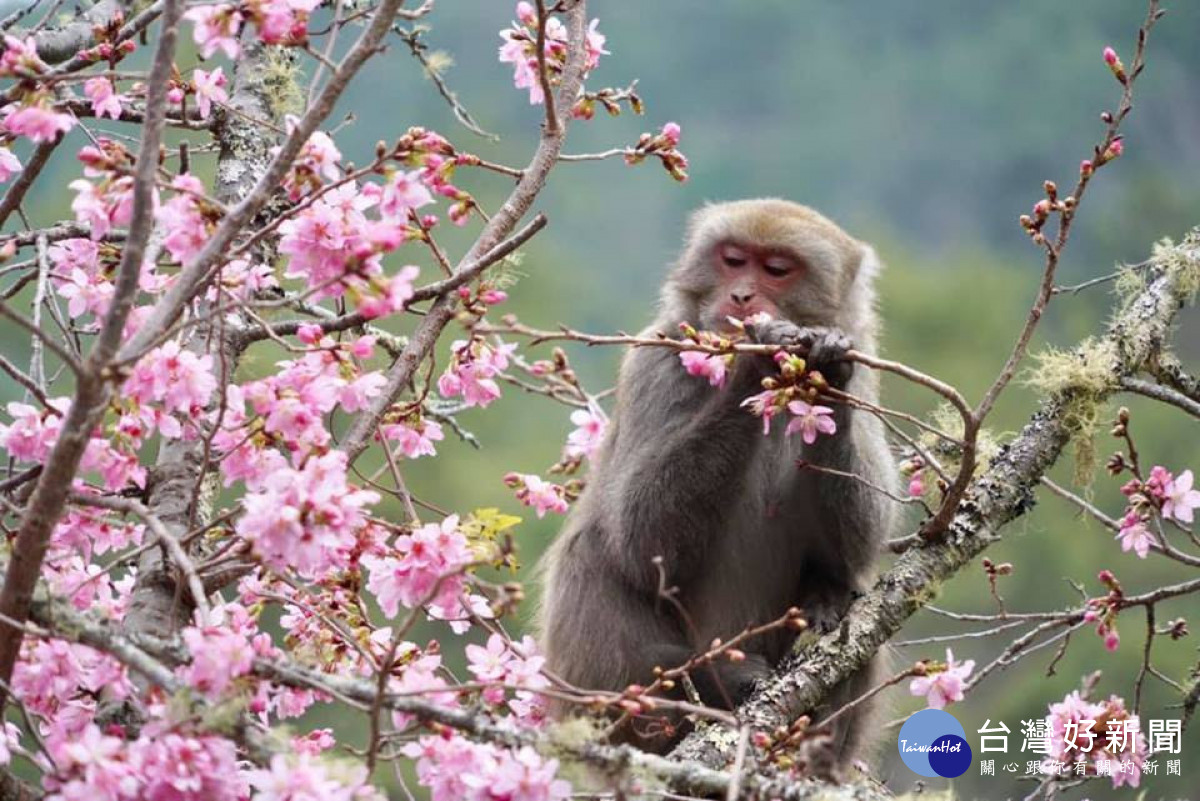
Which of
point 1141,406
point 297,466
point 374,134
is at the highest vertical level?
point 374,134

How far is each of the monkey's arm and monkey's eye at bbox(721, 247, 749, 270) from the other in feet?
1.07

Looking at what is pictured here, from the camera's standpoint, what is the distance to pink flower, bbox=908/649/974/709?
3.92m

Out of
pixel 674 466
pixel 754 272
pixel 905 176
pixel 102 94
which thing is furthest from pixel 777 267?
pixel 905 176

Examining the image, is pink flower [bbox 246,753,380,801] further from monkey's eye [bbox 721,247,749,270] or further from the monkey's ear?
the monkey's ear

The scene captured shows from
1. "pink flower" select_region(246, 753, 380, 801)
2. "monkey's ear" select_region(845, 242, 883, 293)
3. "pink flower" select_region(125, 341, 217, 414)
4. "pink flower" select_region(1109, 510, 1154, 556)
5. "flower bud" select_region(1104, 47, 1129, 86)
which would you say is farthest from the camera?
"monkey's ear" select_region(845, 242, 883, 293)

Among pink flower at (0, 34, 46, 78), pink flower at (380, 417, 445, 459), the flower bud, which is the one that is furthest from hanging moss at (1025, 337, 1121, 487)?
pink flower at (0, 34, 46, 78)

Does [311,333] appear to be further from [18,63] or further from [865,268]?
[865,268]

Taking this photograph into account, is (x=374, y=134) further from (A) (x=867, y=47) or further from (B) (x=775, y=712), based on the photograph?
(B) (x=775, y=712)

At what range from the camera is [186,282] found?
2.97 m

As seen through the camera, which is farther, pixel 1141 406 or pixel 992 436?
pixel 1141 406

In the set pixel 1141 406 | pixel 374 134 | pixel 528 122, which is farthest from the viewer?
pixel 528 122

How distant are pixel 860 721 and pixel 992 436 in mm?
1002

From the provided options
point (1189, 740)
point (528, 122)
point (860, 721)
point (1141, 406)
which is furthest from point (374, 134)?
point (860, 721)

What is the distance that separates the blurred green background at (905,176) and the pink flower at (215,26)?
55.8 ft
